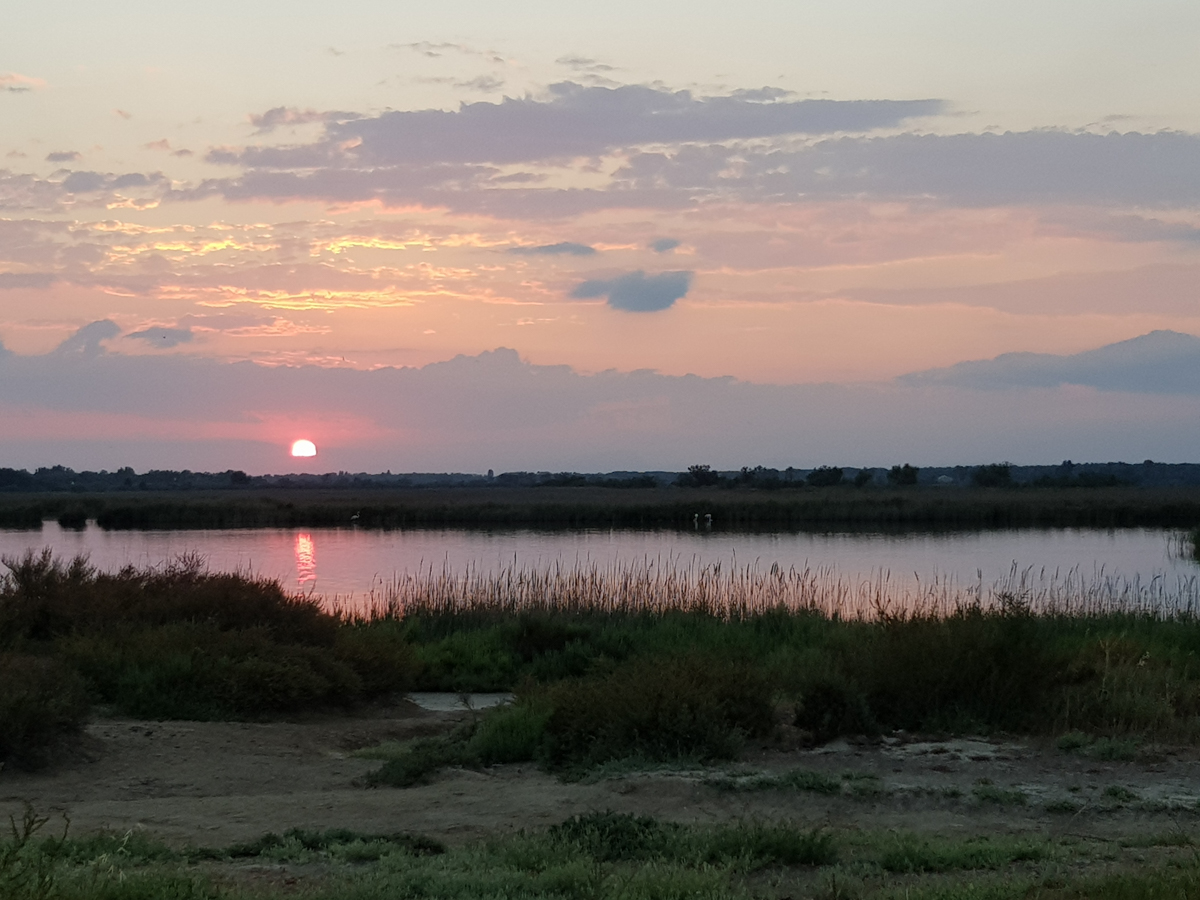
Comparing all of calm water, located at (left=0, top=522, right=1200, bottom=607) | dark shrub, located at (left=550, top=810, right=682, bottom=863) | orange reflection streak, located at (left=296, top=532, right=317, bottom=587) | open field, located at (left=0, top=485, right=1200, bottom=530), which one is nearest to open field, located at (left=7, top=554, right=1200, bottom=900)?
dark shrub, located at (left=550, top=810, right=682, bottom=863)

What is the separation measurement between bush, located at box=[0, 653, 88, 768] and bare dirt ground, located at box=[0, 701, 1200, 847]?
0.73 feet

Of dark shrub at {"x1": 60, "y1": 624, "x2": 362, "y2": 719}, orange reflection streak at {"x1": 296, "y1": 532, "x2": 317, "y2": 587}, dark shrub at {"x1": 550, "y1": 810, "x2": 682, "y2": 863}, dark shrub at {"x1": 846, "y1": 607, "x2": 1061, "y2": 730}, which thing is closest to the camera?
dark shrub at {"x1": 550, "y1": 810, "x2": 682, "y2": 863}

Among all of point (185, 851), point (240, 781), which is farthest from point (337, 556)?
point (185, 851)

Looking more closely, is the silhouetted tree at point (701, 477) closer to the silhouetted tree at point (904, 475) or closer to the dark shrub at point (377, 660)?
the silhouetted tree at point (904, 475)

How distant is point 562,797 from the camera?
930 centimetres

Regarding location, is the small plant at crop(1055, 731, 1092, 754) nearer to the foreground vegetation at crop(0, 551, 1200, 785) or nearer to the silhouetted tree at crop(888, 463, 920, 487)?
the foreground vegetation at crop(0, 551, 1200, 785)

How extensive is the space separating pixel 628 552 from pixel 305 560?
1192 cm

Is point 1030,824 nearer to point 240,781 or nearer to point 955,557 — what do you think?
point 240,781

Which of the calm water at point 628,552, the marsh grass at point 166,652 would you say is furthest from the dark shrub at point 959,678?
the calm water at point 628,552

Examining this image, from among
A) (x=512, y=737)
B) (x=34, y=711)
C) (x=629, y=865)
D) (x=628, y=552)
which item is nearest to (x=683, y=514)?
(x=628, y=552)

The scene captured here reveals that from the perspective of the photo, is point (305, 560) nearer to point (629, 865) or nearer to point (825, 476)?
point (629, 865)

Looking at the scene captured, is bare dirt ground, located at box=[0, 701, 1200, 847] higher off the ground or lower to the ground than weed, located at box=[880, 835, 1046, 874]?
lower

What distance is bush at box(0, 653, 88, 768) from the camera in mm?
10578

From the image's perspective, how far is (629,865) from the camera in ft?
22.9
